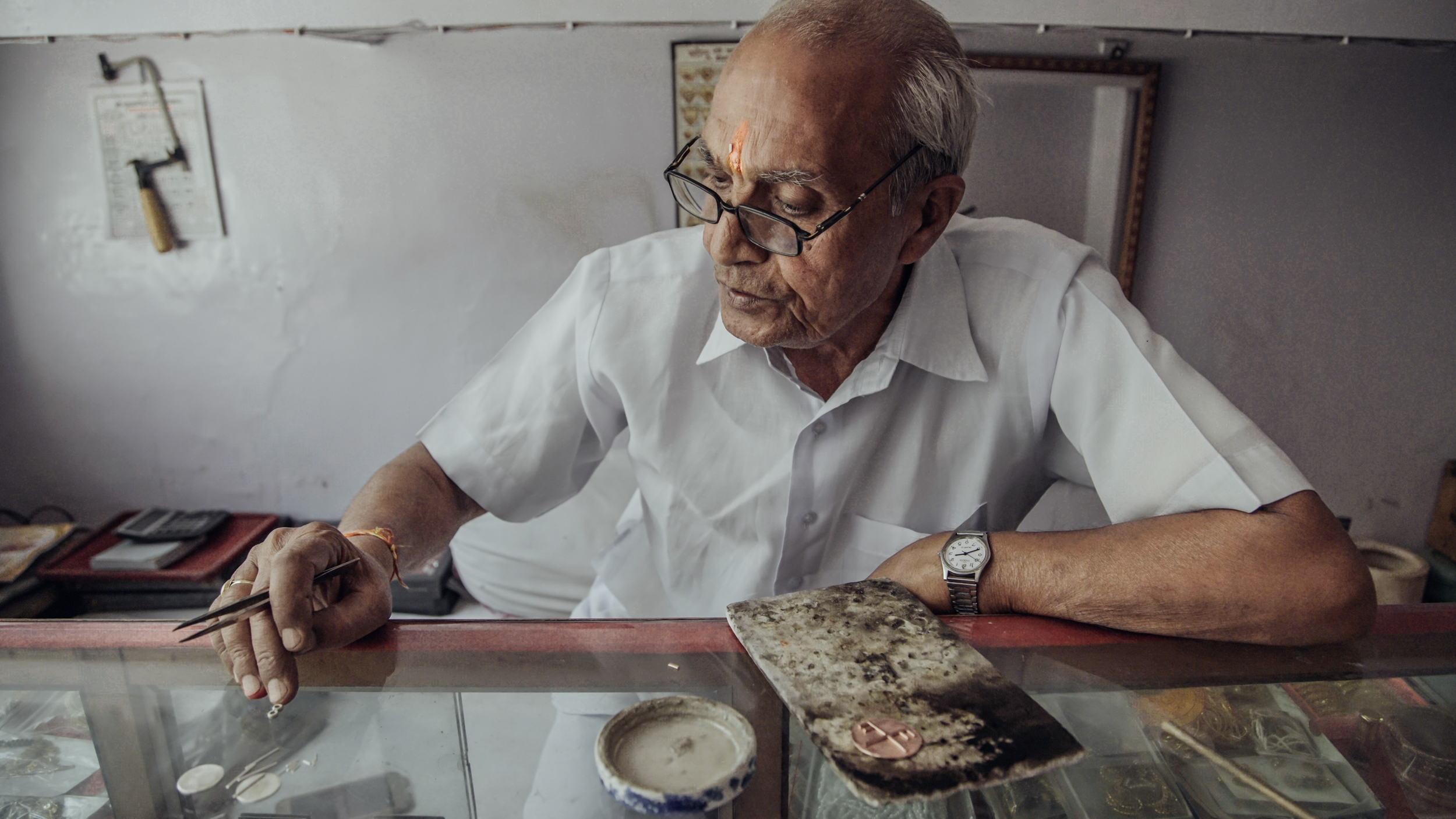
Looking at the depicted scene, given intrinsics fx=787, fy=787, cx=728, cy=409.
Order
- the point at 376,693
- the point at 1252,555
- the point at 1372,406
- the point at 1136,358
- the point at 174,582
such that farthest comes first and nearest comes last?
the point at 1372,406 < the point at 174,582 < the point at 1136,358 < the point at 1252,555 < the point at 376,693

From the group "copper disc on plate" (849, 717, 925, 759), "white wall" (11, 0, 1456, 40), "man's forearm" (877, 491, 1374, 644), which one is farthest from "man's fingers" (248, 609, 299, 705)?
"white wall" (11, 0, 1456, 40)

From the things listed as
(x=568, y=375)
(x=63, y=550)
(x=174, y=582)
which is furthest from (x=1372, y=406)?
(x=63, y=550)

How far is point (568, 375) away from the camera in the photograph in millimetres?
1567

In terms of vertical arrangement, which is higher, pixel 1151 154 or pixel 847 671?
pixel 1151 154

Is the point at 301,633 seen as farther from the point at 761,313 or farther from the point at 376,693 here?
the point at 761,313

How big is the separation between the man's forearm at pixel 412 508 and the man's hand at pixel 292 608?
5.8 inches

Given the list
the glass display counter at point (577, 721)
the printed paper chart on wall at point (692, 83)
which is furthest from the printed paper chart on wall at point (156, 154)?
the glass display counter at point (577, 721)

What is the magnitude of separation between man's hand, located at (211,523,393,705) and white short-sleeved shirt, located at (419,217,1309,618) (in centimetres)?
49

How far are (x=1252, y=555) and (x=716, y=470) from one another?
883mm

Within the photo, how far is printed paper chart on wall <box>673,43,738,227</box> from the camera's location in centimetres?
300

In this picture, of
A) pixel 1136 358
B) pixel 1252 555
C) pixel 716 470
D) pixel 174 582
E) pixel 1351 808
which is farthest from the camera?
pixel 174 582

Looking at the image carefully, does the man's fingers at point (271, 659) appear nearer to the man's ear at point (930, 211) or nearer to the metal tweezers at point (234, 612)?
the metal tweezers at point (234, 612)

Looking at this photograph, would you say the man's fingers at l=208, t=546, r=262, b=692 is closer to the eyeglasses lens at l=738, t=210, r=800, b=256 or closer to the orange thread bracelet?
the orange thread bracelet

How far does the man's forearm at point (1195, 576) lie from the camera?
1026mm
